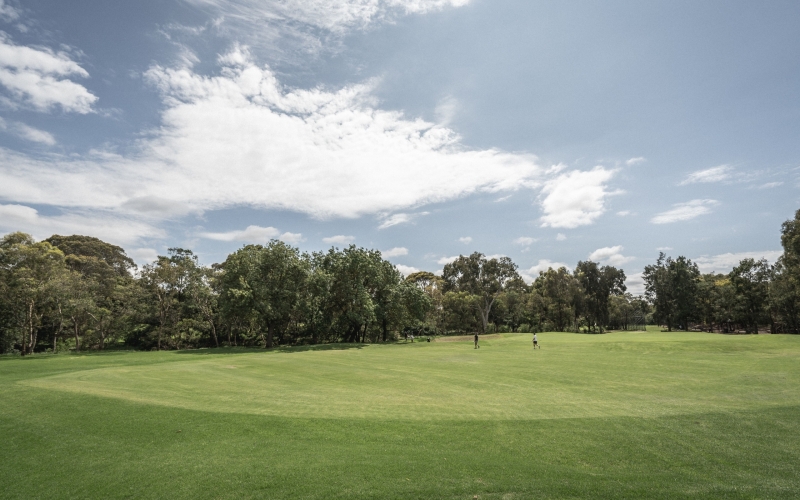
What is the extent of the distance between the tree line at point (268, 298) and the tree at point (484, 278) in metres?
3.28

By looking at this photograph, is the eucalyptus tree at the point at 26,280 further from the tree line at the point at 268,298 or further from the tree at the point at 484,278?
the tree at the point at 484,278

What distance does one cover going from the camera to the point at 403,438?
1127cm

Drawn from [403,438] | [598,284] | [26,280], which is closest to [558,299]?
[598,284]

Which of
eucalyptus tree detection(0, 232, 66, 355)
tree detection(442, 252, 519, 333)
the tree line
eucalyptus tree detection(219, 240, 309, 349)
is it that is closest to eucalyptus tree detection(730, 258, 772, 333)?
the tree line

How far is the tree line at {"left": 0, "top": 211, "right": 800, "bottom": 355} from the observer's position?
158ft

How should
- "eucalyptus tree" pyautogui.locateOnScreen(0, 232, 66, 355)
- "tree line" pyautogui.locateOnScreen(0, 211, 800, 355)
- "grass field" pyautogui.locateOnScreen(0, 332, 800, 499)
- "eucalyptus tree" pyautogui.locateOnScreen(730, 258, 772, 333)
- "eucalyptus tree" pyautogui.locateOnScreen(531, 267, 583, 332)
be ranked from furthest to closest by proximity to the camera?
"eucalyptus tree" pyautogui.locateOnScreen(531, 267, 583, 332) → "eucalyptus tree" pyautogui.locateOnScreen(730, 258, 772, 333) → "tree line" pyautogui.locateOnScreen(0, 211, 800, 355) → "eucalyptus tree" pyautogui.locateOnScreen(0, 232, 66, 355) → "grass field" pyautogui.locateOnScreen(0, 332, 800, 499)

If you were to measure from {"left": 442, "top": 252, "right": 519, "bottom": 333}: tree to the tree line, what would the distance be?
3.28 meters

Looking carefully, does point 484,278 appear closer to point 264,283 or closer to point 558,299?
point 558,299

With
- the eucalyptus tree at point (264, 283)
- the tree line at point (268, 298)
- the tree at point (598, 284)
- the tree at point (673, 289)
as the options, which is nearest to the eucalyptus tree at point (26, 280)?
the tree line at point (268, 298)

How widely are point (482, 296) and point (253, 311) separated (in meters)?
57.3

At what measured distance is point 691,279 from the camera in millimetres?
83562

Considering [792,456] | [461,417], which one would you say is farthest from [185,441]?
[792,456]

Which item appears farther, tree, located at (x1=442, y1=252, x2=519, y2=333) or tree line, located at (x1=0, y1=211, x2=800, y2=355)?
tree, located at (x1=442, y1=252, x2=519, y2=333)

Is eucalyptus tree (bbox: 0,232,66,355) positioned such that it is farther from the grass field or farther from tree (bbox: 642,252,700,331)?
tree (bbox: 642,252,700,331)
